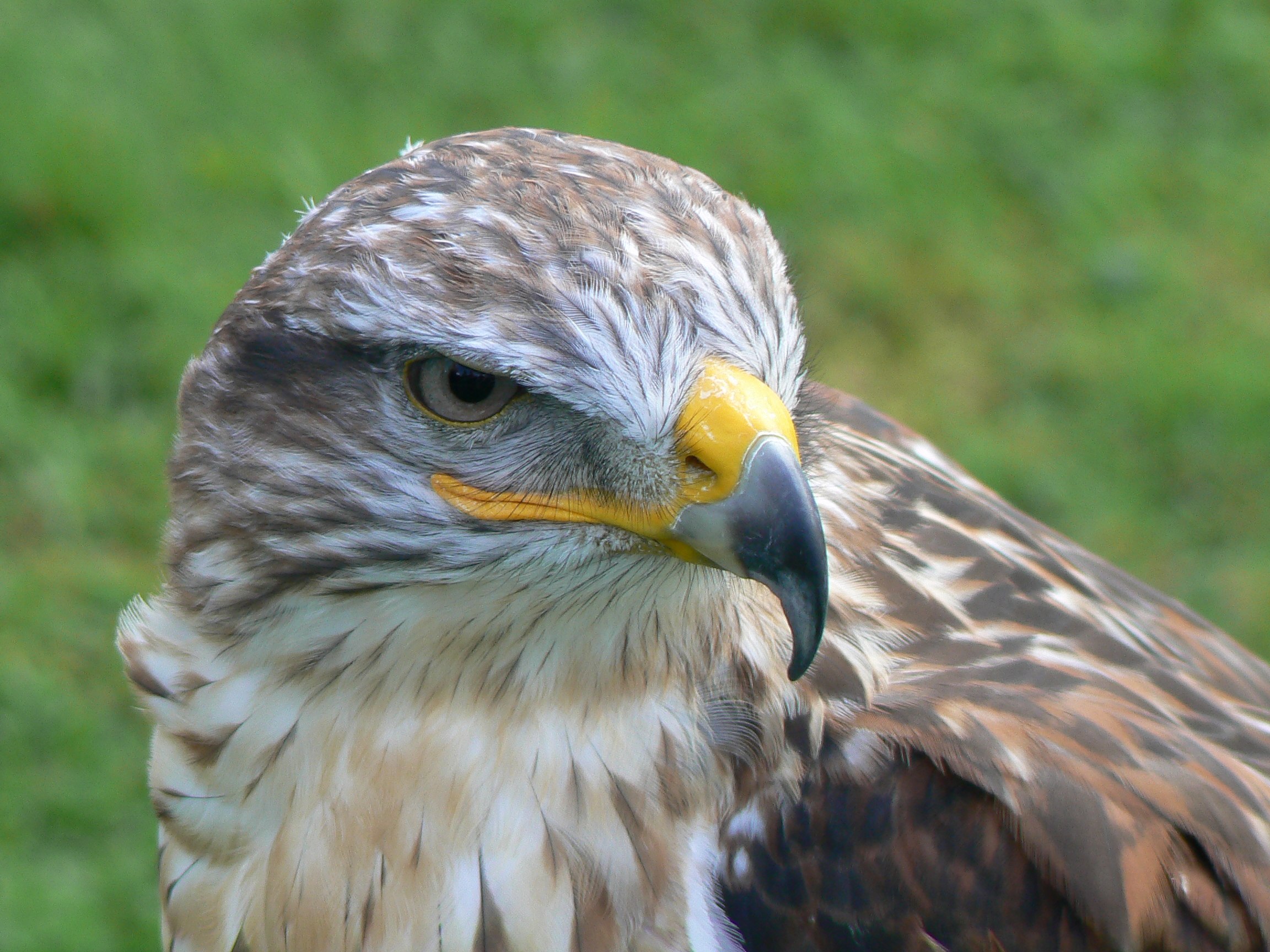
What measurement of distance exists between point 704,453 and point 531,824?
669 millimetres

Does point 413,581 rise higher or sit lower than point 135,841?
higher

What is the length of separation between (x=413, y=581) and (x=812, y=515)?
579 millimetres

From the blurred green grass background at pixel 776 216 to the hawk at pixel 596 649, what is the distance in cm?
196

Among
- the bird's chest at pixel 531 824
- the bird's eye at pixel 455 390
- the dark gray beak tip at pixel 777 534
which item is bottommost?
the bird's chest at pixel 531 824

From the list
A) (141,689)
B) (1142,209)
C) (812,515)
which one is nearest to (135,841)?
(141,689)

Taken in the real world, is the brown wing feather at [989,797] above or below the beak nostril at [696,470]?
below

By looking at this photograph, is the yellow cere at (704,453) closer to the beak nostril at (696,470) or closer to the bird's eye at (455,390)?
the beak nostril at (696,470)

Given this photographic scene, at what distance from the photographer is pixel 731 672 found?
218 centimetres

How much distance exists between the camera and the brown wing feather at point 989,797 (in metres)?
2.07

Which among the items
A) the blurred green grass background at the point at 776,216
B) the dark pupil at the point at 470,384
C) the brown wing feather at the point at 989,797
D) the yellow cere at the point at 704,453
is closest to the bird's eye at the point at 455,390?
the dark pupil at the point at 470,384

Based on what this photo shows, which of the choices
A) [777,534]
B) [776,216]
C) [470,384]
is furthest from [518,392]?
[776,216]

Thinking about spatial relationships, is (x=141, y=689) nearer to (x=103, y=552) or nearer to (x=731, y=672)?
(x=731, y=672)

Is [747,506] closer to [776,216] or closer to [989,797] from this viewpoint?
[989,797]

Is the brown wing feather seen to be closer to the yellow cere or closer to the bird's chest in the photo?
the bird's chest
